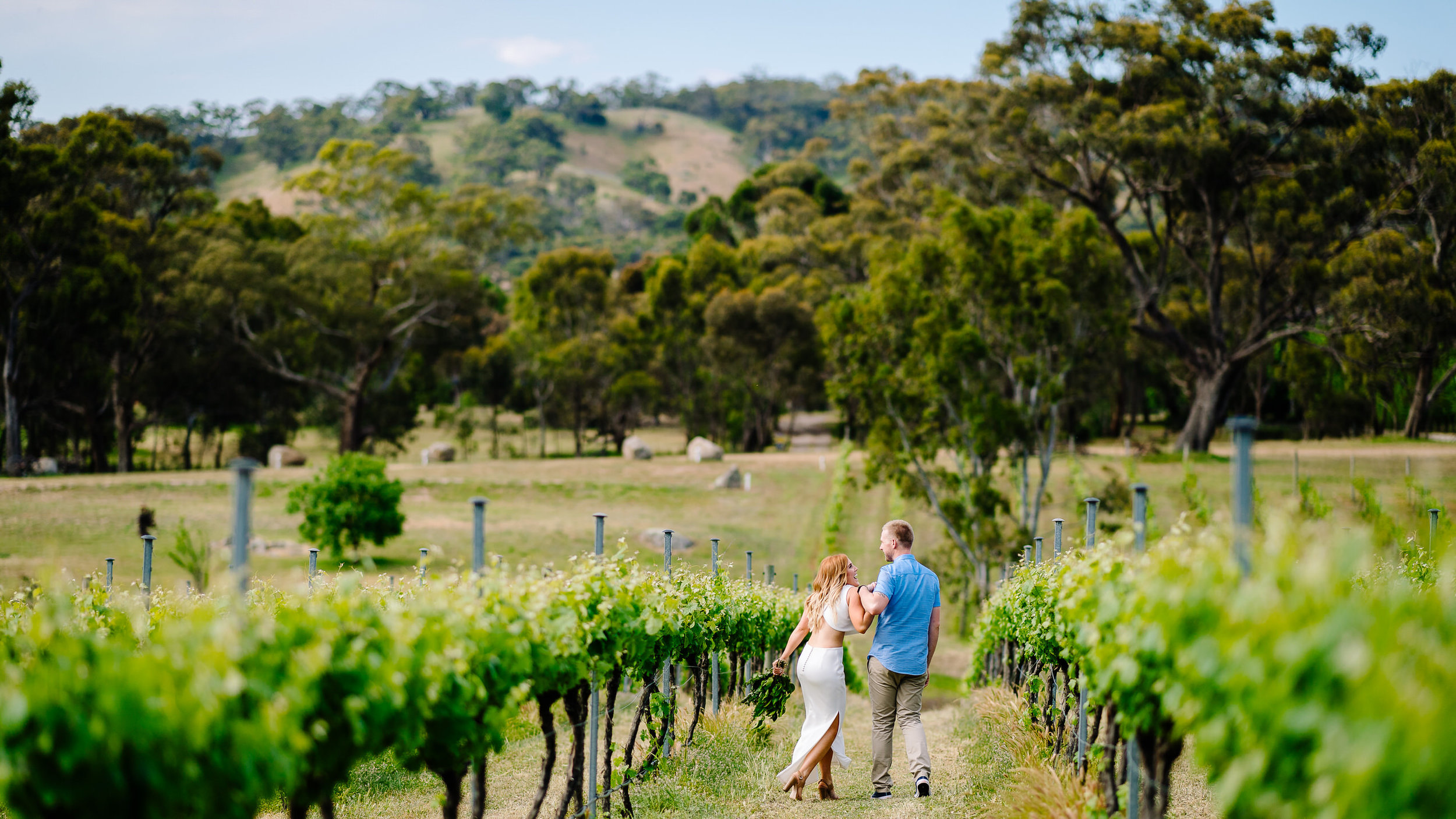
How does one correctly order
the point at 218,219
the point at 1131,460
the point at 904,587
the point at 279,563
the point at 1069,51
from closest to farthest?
the point at 904,587 < the point at 279,563 < the point at 1069,51 < the point at 1131,460 < the point at 218,219

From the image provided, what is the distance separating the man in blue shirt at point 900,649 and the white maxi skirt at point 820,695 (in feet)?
0.77

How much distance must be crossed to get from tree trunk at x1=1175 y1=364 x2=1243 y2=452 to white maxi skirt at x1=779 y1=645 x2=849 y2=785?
29.4m

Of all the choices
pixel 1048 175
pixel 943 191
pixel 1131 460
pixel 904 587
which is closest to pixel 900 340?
pixel 943 191

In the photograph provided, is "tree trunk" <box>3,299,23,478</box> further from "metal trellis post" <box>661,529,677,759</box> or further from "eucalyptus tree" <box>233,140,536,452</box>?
"metal trellis post" <box>661,529,677,759</box>

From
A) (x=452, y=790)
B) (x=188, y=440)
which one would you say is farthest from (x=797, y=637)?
(x=188, y=440)

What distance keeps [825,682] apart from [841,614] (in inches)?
18.2

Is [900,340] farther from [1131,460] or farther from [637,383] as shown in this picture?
[637,383]

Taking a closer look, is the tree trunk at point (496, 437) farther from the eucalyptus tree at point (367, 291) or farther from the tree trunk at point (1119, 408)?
the tree trunk at point (1119, 408)

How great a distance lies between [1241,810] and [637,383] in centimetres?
4177

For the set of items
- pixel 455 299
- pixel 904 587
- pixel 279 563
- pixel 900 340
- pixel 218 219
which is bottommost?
pixel 279 563

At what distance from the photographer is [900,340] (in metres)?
22.3

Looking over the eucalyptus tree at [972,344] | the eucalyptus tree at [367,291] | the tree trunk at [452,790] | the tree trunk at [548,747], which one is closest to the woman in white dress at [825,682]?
the tree trunk at [548,747]

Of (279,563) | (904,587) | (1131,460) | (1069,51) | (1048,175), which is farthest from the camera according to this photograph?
(1131,460)

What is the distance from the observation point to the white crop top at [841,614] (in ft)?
22.0
